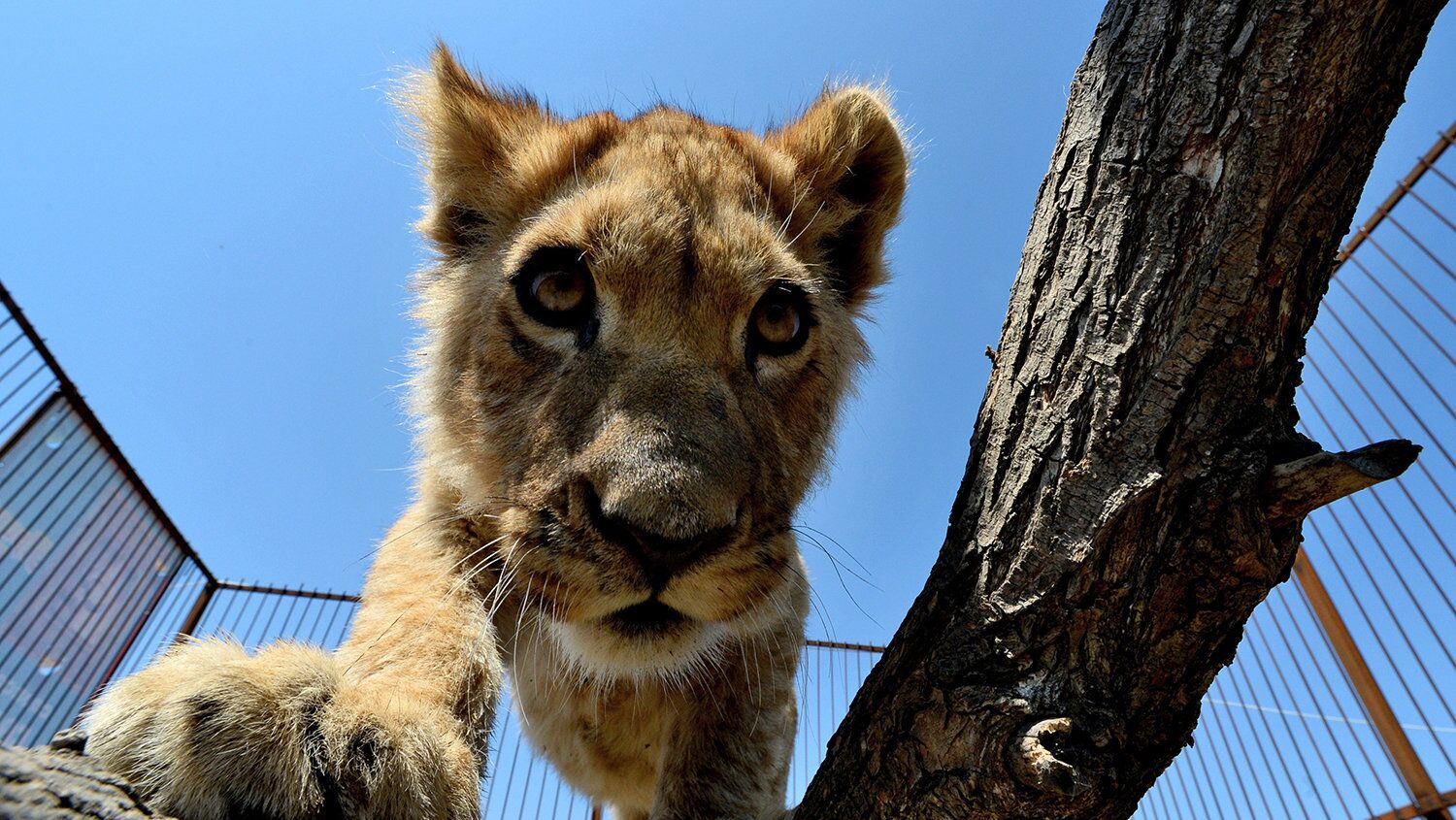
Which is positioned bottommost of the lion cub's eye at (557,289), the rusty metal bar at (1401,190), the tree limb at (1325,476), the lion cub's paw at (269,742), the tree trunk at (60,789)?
the tree trunk at (60,789)

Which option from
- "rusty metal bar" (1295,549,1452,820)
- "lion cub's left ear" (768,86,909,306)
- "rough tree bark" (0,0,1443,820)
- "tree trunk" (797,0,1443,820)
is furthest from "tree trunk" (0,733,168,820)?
"rusty metal bar" (1295,549,1452,820)

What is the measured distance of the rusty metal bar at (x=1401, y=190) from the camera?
224 inches

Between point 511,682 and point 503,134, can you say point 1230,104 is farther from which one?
point 511,682

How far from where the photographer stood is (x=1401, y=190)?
610 centimetres

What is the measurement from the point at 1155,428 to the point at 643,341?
1.61m

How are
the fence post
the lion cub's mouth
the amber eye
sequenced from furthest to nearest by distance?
1. the fence post
2. the amber eye
3. the lion cub's mouth

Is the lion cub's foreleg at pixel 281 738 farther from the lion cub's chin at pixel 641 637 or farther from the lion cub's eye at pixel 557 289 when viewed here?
the lion cub's eye at pixel 557 289

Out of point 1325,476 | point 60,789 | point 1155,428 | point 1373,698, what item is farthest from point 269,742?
point 1373,698

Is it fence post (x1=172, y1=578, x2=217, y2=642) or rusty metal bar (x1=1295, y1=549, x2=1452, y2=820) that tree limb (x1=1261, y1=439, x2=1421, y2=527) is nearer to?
rusty metal bar (x1=1295, y1=549, x2=1452, y2=820)

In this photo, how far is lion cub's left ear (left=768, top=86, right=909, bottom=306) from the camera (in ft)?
12.7

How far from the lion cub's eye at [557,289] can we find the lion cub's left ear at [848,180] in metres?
1.16

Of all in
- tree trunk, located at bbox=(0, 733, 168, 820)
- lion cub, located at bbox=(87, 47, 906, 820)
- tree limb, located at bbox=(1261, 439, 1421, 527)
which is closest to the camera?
tree trunk, located at bbox=(0, 733, 168, 820)

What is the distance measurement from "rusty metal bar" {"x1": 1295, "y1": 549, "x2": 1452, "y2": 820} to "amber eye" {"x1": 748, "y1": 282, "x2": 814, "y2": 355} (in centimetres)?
395

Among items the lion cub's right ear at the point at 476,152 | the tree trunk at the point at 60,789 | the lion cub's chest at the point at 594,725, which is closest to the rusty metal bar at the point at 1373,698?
the lion cub's chest at the point at 594,725
